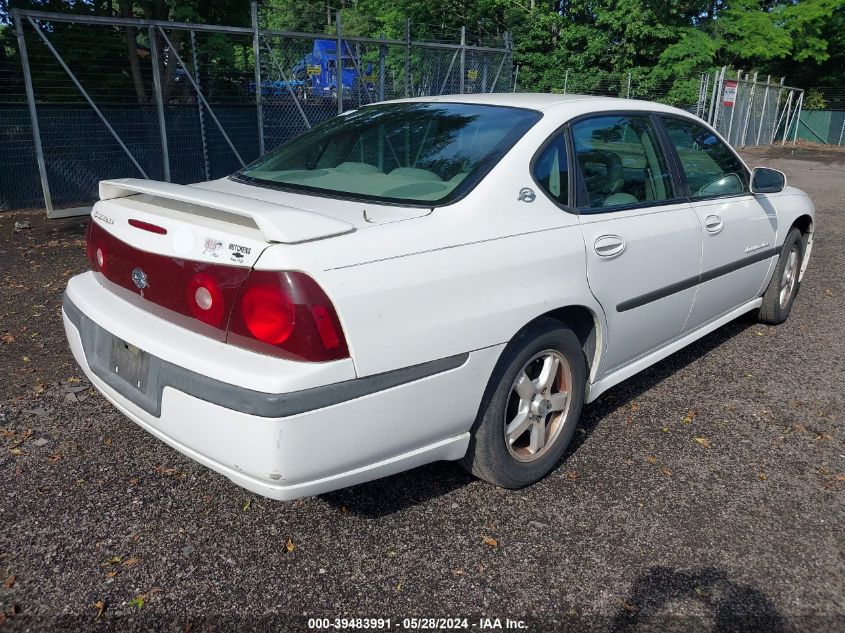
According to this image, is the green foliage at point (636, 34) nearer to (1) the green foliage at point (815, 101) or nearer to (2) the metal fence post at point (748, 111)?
(1) the green foliage at point (815, 101)

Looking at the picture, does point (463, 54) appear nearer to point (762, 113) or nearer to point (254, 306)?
point (254, 306)

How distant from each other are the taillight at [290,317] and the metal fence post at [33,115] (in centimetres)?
767

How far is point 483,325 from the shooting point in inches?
98.8

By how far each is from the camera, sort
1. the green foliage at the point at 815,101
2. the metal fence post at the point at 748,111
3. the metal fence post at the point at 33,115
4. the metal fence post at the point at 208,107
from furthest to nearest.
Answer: the green foliage at the point at 815,101 < the metal fence post at the point at 748,111 < the metal fence post at the point at 208,107 < the metal fence post at the point at 33,115

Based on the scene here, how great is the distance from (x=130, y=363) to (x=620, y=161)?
95.0 inches

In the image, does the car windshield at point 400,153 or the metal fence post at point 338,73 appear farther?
the metal fence post at point 338,73

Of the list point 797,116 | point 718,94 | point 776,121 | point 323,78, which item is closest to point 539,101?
point 323,78

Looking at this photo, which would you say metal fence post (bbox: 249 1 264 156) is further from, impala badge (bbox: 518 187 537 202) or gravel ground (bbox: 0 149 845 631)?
impala badge (bbox: 518 187 537 202)

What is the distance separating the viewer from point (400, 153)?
10.3 feet

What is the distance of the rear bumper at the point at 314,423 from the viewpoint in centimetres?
213

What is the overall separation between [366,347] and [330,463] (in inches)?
15.4

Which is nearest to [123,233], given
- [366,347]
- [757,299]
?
[366,347]

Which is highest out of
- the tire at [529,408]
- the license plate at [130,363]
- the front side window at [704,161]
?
the front side window at [704,161]

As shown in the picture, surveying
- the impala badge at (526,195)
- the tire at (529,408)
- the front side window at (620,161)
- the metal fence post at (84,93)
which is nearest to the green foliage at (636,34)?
the metal fence post at (84,93)
